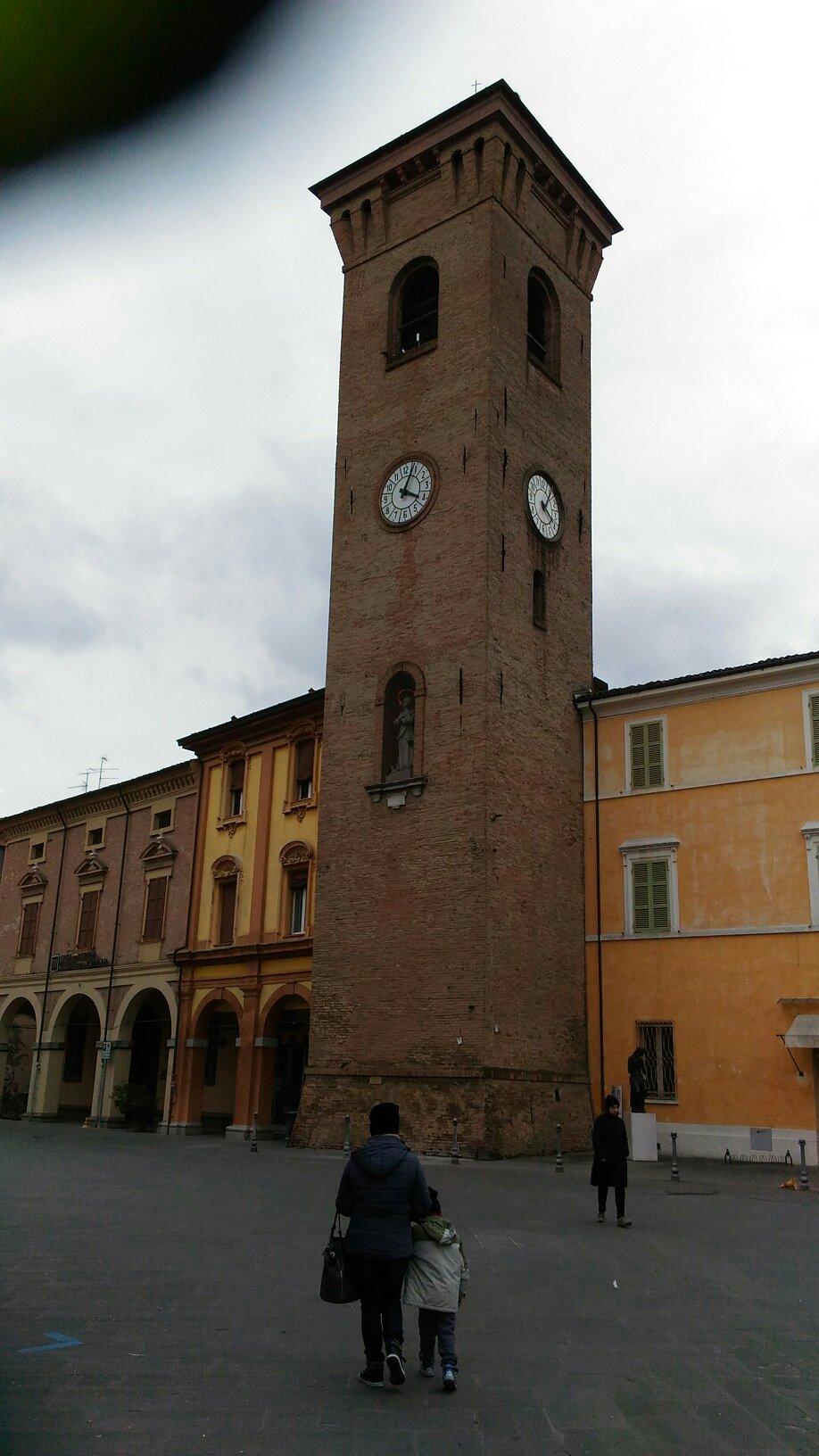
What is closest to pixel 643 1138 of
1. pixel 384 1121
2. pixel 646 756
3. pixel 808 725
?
pixel 646 756

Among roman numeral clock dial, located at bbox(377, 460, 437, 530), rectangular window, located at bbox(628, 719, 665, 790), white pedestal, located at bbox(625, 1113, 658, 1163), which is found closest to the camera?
white pedestal, located at bbox(625, 1113, 658, 1163)

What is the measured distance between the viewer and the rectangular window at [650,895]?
25.8 m

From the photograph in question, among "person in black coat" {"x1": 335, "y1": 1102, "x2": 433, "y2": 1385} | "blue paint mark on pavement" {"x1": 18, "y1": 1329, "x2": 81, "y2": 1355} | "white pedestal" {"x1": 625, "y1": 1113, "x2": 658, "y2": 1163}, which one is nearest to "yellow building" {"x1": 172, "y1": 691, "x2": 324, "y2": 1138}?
"white pedestal" {"x1": 625, "y1": 1113, "x2": 658, "y2": 1163}

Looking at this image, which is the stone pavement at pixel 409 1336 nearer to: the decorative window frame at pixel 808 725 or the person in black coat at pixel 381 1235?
the person in black coat at pixel 381 1235

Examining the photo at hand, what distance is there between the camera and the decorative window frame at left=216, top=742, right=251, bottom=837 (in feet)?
111

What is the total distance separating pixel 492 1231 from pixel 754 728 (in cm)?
1489

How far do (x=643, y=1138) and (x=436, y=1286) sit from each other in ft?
55.9

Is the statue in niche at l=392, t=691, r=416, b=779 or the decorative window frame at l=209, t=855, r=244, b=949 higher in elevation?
the statue in niche at l=392, t=691, r=416, b=779

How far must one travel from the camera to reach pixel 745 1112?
2352 cm

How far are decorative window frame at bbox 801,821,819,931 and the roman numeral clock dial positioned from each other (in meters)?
11.0

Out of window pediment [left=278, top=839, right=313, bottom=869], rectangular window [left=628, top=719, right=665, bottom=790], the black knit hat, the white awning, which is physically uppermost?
rectangular window [left=628, top=719, right=665, bottom=790]

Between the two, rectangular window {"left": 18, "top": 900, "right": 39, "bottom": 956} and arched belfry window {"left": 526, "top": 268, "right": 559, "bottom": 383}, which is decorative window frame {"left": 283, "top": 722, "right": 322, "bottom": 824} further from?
rectangular window {"left": 18, "top": 900, "right": 39, "bottom": 956}

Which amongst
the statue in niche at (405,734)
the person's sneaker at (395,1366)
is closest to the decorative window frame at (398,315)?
the statue in niche at (405,734)

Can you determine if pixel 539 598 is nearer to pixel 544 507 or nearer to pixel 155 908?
pixel 544 507
